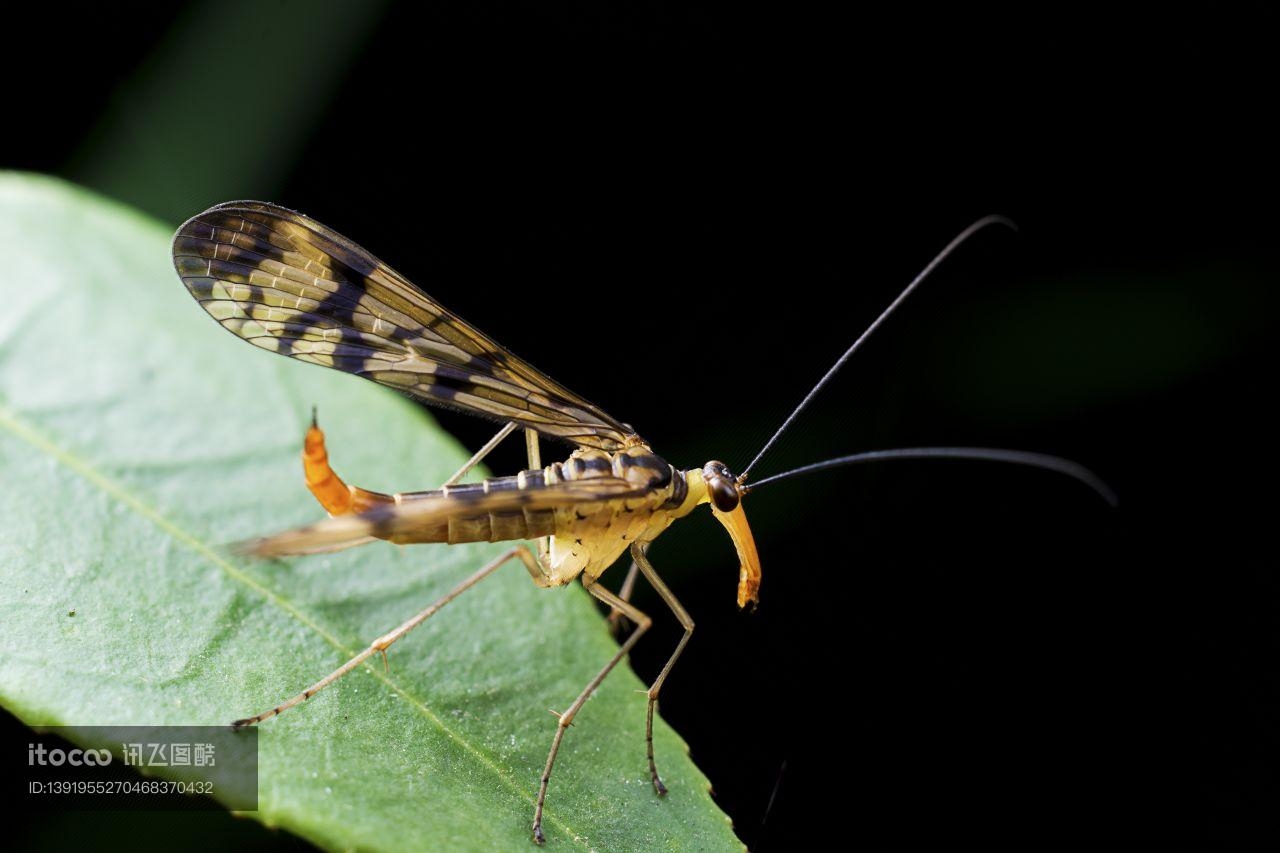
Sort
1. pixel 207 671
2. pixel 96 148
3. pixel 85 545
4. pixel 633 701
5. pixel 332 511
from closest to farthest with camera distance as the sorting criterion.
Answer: pixel 207 671 < pixel 85 545 < pixel 332 511 < pixel 633 701 < pixel 96 148

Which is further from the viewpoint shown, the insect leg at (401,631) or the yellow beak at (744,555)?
the yellow beak at (744,555)

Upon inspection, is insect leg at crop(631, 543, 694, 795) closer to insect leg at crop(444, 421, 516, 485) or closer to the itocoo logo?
insect leg at crop(444, 421, 516, 485)

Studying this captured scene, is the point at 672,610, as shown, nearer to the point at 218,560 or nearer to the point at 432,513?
the point at 432,513

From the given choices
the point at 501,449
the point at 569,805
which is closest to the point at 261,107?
the point at 501,449

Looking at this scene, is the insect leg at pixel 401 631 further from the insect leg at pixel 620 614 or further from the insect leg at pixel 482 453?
the insect leg at pixel 620 614

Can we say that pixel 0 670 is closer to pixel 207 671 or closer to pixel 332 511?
pixel 207 671

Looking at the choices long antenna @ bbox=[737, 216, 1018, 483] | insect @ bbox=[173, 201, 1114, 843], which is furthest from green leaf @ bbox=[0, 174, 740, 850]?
long antenna @ bbox=[737, 216, 1018, 483]

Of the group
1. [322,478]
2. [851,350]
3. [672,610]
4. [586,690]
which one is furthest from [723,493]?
[322,478]

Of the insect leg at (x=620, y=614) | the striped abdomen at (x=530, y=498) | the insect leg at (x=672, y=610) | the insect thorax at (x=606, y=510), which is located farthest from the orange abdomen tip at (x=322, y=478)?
the insect leg at (x=620, y=614)
